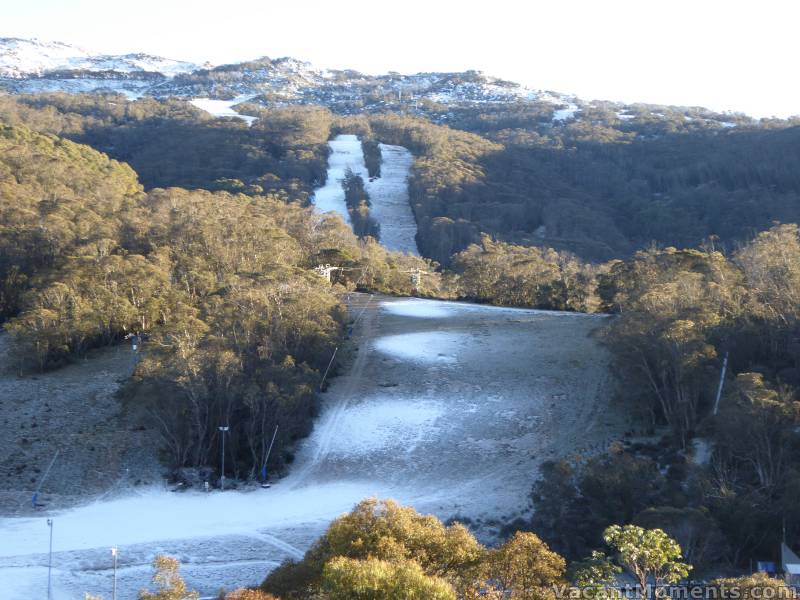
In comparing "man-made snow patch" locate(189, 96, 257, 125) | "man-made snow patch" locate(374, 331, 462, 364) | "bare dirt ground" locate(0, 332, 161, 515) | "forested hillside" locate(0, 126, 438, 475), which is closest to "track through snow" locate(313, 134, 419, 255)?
"forested hillside" locate(0, 126, 438, 475)

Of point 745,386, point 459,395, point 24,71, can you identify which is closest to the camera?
point 745,386

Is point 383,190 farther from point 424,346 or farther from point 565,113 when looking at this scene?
point 565,113

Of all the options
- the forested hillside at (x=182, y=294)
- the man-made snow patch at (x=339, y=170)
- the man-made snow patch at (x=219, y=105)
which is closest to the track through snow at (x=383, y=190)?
the man-made snow patch at (x=339, y=170)

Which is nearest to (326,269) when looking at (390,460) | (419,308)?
(419,308)

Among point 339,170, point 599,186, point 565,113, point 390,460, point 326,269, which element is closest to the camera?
point 390,460

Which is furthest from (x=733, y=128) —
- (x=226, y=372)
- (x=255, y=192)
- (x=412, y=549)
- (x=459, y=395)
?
(x=412, y=549)

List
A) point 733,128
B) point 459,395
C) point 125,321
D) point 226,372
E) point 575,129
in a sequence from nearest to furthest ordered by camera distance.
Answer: point 226,372
point 459,395
point 125,321
point 733,128
point 575,129

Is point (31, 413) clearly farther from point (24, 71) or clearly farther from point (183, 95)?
point (24, 71)
